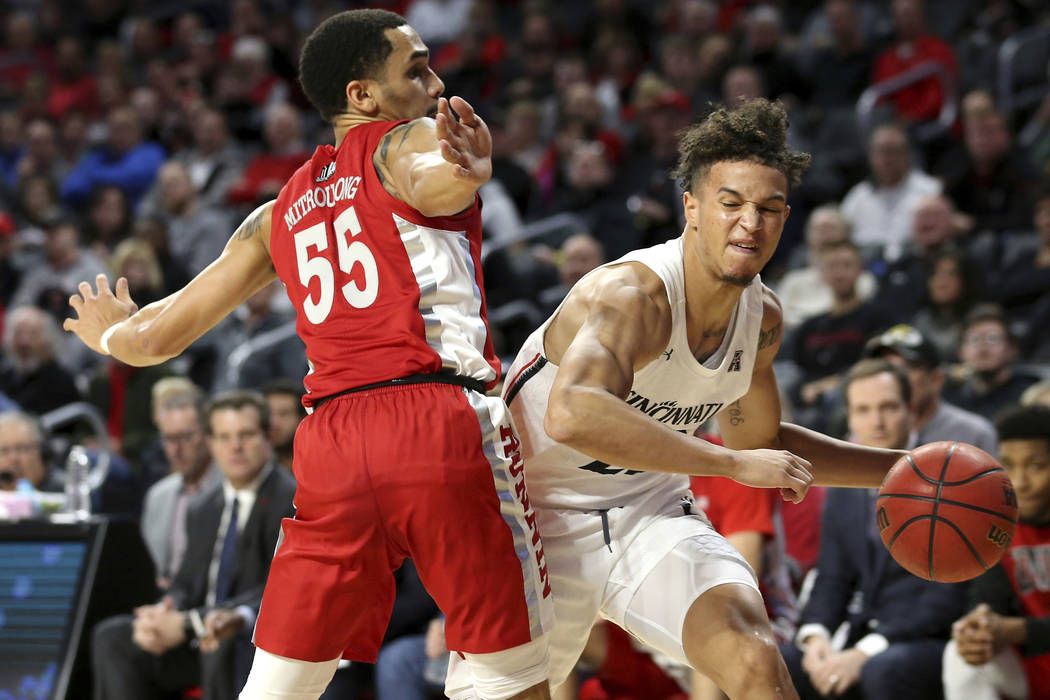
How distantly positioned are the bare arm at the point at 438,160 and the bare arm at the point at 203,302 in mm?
489

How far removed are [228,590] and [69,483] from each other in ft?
3.60

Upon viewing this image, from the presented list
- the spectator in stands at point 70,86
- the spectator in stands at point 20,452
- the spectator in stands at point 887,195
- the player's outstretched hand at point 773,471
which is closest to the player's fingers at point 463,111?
the player's outstretched hand at point 773,471

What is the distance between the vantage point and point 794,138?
31.4 feet

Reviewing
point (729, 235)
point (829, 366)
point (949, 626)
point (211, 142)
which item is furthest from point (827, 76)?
point (729, 235)

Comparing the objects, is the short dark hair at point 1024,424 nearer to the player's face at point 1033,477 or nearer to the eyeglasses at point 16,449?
the player's face at point 1033,477

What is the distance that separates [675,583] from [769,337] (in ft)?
2.63

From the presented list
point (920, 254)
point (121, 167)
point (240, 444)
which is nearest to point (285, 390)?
point (240, 444)

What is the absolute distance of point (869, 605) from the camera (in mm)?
5289

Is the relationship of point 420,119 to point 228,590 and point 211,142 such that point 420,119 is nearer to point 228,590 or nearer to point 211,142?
point 228,590

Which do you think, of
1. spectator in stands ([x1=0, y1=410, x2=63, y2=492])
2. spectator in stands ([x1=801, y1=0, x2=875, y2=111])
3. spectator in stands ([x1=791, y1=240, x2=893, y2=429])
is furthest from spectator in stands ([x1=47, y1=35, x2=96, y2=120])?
spectator in stands ([x1=791, y1=240, x2=893, y2=429])

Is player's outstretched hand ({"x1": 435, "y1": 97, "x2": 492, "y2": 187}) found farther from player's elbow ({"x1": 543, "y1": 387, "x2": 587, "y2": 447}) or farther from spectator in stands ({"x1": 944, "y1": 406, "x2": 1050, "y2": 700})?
spectator in stands ({"x1": 944, "y1": 406, "x2": 1050, "y2": 700})

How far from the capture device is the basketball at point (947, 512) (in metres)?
3.44

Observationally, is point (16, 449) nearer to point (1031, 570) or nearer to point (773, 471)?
point (1031, 570)

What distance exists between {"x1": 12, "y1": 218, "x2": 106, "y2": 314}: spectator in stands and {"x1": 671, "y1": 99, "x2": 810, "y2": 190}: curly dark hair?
26.0ft
